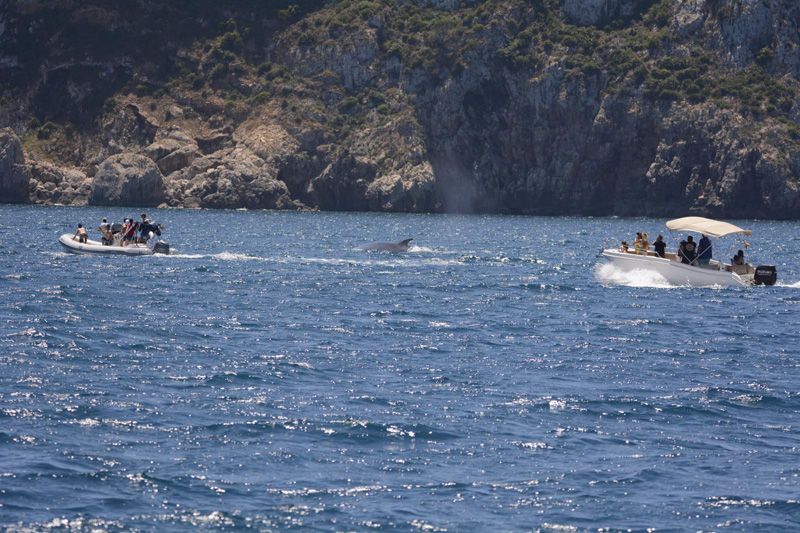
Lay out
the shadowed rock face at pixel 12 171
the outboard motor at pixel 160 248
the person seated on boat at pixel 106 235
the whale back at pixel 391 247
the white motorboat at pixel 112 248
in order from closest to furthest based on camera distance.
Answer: the white motorboat at pixel 112 248 → the outboard motor at pixel 160 248 → the person seated on boat at pixel 106 235 → the whale back at pixel 391 247 → the shadowed rock face at pixel 12 171

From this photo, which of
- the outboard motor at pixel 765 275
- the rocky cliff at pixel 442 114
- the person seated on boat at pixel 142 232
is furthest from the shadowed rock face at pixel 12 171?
the outboard motor at pixel 765 275

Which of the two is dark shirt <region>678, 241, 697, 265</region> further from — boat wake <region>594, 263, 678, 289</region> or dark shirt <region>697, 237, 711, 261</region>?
boat wake <region>594, 263, 678, 289</region>

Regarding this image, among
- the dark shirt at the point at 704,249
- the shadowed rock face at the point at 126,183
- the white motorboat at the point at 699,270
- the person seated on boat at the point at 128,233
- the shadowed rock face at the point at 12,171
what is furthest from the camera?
the shadowed rock face at the point at 12,171

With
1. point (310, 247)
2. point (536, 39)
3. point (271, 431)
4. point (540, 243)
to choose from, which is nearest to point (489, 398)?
point (271, 431)

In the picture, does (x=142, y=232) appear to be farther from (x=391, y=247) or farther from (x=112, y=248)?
(x=391, y=247)

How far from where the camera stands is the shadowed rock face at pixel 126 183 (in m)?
134

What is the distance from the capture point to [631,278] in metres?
53.3

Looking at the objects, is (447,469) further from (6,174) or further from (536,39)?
(536,39)

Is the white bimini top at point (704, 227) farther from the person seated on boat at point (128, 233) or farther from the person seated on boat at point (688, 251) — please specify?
the person seated on boat at point (128, 233)

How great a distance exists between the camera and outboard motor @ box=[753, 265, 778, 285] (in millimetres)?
52281

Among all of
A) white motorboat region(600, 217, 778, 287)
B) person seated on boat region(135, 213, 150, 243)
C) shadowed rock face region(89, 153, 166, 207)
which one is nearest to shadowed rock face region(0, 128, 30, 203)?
shadowed rock face region(89, 153, 166, 207)

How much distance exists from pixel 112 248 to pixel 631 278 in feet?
78.3

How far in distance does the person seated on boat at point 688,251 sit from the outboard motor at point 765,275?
8.66 ft

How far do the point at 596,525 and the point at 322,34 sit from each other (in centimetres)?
14006
